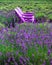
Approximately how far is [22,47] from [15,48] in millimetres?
145

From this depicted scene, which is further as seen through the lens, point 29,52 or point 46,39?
point 46,39

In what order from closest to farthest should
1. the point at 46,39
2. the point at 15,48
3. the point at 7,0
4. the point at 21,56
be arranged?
the point at 21,56, the point at 15,48, the point at 46,39, the point at 7,0

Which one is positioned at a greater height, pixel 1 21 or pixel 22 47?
pixel 22 47

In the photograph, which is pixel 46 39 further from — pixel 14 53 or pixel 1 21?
pixel 1 21

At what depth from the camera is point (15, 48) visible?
3.67 meters

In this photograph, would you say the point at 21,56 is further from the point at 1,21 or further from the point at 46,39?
the point at 1,21

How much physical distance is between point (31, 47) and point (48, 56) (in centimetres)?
30

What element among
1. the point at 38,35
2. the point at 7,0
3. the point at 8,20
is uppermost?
the point at 38,35

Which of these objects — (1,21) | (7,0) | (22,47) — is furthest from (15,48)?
(7,0)

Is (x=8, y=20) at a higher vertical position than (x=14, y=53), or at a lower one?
lower

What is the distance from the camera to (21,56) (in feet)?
11.2

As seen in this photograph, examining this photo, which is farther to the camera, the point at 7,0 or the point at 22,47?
the point at 7,0

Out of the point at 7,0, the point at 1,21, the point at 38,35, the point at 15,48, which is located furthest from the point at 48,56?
the point at 7,0

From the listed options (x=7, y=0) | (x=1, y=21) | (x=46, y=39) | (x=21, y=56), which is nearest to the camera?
(x=21, y=56)
